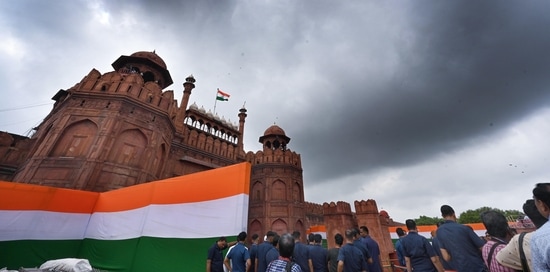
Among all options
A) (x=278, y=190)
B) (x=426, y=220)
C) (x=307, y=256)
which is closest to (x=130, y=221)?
(x=307, y=256)

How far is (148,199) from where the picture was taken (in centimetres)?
834

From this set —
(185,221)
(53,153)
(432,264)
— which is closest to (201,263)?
(185,221)

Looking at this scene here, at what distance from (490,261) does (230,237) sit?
5368 mm

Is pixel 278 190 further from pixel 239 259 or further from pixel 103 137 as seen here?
pixel 239 259

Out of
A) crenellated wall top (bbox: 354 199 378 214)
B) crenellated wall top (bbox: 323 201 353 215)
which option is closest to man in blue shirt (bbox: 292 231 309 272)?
crenellated wall top (bbox: 354 199 378 214)

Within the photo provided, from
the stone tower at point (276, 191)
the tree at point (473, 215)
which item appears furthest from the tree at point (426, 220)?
the stone tower at point (276, 191)

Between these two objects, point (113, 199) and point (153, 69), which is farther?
point (153, 69)

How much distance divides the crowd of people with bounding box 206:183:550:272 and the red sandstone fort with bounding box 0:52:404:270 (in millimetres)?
11328

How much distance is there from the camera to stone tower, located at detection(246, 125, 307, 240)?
22094 millimetres

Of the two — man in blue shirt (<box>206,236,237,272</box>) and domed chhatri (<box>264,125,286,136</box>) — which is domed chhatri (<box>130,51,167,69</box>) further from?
man in blue shirt (<box>206,236,237,272</box>)

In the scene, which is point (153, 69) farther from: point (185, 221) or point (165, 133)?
point (185, 221)

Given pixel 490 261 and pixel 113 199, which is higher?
pixel 113 199

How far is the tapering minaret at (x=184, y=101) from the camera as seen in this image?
2100 cm

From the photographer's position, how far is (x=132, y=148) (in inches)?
540
